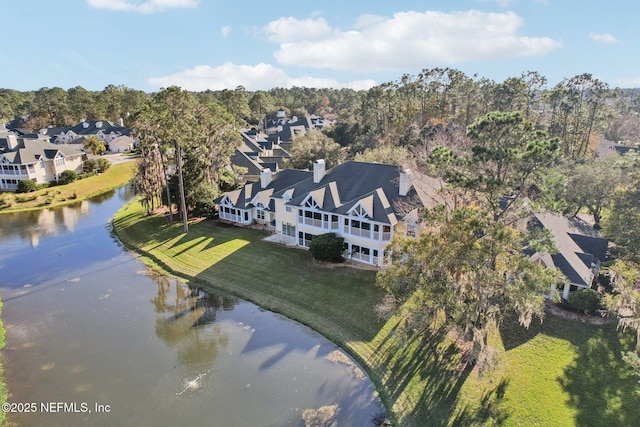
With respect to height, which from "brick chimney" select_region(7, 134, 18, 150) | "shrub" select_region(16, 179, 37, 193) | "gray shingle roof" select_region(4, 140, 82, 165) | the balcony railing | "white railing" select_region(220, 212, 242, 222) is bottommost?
the balcony railing

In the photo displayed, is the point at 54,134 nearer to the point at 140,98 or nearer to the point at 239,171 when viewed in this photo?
the point at 140,98

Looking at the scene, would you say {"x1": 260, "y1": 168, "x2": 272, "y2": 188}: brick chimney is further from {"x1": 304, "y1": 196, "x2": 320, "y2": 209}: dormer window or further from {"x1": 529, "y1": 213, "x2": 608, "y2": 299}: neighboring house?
{"x1": 529, "y1": 213, "x2": 608, "y2": 299}: neighboring house

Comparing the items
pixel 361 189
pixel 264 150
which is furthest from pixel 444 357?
pixel 264 150

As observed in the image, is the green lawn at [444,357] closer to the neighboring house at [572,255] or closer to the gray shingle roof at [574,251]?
the neighboring house at [572,255]

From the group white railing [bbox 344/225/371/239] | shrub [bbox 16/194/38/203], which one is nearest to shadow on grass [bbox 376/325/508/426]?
white railing [bbox 344/225/371/239]

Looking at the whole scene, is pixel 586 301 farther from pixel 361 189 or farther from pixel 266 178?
pixel 266 178
